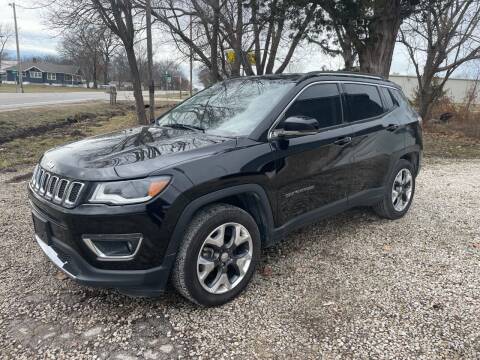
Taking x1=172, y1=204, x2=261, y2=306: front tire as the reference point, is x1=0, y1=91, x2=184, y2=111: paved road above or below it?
above

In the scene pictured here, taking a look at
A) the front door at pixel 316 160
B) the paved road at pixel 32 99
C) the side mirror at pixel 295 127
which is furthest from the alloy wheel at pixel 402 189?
the paved road at pixel 32 99

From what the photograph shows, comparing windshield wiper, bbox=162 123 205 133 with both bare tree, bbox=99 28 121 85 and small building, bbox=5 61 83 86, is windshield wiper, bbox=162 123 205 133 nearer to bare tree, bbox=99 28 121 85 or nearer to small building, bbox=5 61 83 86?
bare tree, bbox=99 28 121 85

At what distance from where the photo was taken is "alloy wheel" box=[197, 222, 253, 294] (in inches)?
111

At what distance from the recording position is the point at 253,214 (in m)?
3.14

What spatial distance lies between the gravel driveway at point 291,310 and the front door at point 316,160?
602 mm

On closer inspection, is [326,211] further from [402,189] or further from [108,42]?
[108,42]

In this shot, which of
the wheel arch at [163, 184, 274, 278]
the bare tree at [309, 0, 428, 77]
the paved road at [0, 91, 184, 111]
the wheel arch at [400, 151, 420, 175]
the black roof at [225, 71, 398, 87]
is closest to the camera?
the wheel arch at [163, 184, 274, 278]

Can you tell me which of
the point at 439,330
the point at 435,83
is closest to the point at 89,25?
the point at 439,330

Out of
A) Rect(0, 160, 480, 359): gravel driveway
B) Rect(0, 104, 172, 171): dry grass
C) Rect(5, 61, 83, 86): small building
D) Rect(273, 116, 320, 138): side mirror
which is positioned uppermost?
Rect(5, 61, 83, 86): small building

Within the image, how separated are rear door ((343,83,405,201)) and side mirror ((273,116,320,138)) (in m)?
0.99

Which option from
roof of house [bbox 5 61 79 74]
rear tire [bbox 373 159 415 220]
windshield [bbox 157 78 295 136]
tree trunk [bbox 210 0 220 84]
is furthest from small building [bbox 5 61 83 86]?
rear tire [bbox 373 159 415 220]

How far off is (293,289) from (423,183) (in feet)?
15.8

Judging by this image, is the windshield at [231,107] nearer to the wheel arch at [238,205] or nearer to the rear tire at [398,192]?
the wheel arch at [238,205]

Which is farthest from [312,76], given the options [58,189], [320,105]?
[58,189]
